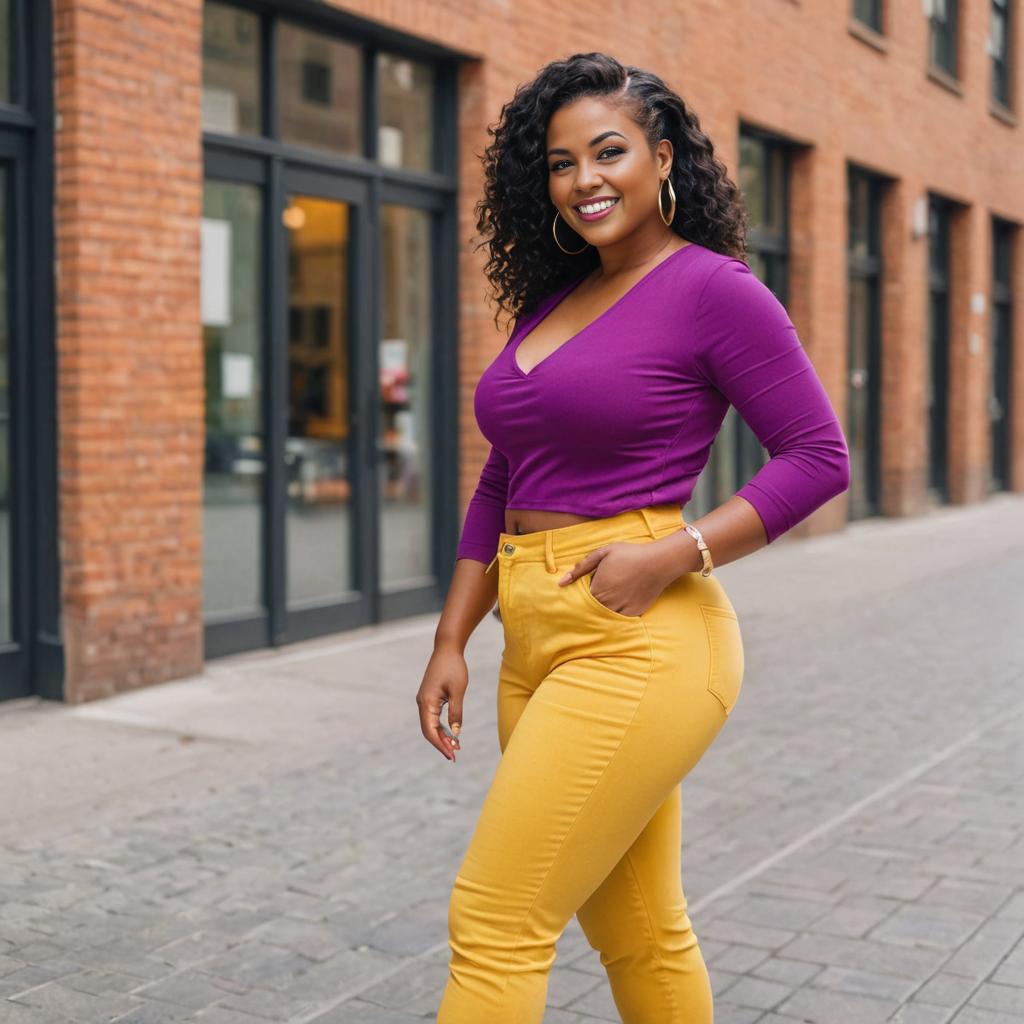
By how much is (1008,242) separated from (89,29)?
18077 millimetres

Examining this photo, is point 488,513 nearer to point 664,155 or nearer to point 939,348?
point 664,155

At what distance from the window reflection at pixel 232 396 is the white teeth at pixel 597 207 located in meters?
6.03

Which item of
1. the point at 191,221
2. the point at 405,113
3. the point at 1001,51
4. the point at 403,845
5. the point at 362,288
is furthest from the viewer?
the point at 1001,51

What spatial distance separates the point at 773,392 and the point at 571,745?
2.01ft

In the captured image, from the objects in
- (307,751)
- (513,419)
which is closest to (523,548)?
(513,419)

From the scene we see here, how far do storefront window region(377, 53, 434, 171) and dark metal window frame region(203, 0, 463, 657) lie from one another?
0.21ft

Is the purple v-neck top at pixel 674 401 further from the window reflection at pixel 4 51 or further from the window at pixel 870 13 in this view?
the window at pixel 870 13

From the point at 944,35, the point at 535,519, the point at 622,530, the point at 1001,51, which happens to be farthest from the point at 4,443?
the point at 1001,51

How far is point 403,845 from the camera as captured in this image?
5.25 metres

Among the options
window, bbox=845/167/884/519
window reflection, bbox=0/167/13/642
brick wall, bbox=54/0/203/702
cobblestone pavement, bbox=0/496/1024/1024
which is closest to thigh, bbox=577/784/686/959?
cobblestone pavement, bbox=0/496/1024/1024

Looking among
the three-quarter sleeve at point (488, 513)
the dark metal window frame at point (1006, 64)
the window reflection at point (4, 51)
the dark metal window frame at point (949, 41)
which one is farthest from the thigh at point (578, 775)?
the dark metal window frame at point (1006, 64)

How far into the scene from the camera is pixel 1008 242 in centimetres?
2281

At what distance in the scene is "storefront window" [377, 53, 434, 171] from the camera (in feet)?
31.9

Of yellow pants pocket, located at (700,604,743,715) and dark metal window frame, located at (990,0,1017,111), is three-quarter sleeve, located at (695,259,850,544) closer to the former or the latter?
yellow pants pocket, located at (700,604,743,715)
